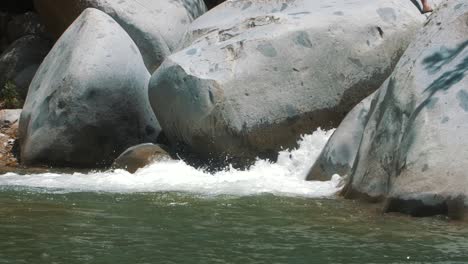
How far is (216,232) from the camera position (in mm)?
5652

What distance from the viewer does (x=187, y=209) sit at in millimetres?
6836

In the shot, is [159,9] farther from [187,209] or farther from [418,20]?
[187,209]

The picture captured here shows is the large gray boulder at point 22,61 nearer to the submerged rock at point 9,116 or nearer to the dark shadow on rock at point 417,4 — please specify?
the submerged rock at point 9,116

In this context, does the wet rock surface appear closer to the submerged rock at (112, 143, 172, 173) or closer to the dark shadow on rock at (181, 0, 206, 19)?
the submerged rock at (112, 143, 172, 173)

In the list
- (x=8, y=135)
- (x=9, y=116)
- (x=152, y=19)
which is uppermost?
(x=152, y=19)

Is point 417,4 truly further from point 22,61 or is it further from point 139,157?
point 22,61

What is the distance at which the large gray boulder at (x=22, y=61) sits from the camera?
15539 mm

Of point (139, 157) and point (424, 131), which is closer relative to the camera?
point (424, 131)

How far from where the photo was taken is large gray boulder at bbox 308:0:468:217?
647cm

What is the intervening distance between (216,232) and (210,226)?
0.27 meters

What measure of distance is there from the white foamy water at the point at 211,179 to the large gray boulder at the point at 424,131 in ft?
2.64

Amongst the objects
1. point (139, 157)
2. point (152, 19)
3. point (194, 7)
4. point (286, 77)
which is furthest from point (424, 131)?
point (194, 7)

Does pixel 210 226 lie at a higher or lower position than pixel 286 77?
lower

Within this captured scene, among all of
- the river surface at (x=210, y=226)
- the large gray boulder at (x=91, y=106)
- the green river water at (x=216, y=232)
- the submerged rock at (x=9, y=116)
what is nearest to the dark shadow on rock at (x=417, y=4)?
the river surface at (x=210, y=226)
